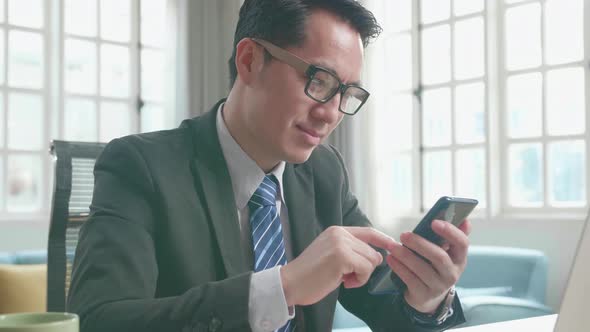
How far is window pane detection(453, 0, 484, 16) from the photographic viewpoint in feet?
17.1

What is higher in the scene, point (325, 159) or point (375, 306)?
point (325, 159)

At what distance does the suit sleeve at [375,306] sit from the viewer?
1471 mm

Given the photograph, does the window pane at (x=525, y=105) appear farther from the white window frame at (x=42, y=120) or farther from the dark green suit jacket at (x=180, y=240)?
the white window frame at (x=42, y=120)

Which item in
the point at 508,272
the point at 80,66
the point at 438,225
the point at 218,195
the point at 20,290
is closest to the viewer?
the point at 438,225

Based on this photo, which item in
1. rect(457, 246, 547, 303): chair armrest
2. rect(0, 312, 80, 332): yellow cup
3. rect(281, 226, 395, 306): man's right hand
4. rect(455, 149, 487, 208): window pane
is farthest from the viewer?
rect(455, 149, 487, 208): window pane

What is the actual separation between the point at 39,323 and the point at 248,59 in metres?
0.92

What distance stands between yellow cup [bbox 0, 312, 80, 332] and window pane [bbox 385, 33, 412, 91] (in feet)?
17.0

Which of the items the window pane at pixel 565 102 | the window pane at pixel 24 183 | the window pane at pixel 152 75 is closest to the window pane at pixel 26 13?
the window pane at pixel 152 75

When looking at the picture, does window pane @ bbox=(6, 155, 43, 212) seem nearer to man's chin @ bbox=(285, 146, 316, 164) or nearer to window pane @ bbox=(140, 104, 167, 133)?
window pane @ bbox=(140, 104, 167, 133)

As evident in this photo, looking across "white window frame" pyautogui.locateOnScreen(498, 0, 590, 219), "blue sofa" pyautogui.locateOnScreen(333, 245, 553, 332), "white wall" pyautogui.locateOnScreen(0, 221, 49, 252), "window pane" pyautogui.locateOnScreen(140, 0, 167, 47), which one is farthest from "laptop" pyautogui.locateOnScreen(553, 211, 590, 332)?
"window pane" pyautogui.locateOnScreen(140, 0, 167, 47)

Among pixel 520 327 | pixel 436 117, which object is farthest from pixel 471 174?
pixel 520 327

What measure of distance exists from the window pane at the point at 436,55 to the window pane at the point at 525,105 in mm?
634

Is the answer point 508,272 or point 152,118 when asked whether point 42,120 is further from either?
point 508,272

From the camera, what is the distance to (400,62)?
228 inches
